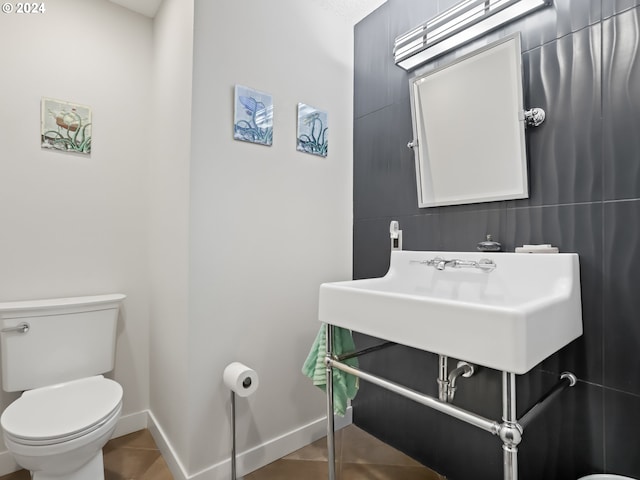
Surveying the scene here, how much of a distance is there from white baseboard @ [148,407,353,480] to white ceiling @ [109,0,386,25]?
2.33 m

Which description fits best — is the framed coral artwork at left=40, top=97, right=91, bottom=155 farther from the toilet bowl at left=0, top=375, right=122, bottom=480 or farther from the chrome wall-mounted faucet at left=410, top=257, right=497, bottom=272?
the chrome wall-mounted faucet at left=410, top=257, right=497, bottom=272

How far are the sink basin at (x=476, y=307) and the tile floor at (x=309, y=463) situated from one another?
85cm

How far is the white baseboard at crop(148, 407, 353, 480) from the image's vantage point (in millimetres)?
1439

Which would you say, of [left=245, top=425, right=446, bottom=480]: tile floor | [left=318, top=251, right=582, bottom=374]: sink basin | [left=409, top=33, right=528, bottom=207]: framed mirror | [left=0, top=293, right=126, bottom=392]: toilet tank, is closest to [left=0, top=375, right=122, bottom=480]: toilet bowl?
[left=0, top=293, right=126, bottom=392]: toilet tank

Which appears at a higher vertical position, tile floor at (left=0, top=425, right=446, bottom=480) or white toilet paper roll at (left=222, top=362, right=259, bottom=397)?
white toilet paper roll at (left=222, top=362, right=259, bottom=397)

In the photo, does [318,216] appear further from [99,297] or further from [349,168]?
[99,297]

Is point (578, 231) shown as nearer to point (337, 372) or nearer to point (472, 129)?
point (472, 129)

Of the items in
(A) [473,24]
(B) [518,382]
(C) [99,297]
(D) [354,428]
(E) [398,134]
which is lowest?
(D) [354,428]

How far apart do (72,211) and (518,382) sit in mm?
2229

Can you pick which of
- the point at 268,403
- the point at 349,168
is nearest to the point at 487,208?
the point at 349,168

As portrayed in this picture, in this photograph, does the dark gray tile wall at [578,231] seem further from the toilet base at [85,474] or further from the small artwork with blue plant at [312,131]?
the toilet base at [85,474]

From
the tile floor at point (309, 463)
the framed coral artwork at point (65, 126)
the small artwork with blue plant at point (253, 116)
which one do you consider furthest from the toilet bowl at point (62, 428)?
the small artwork with blue plant at point (253, 116)

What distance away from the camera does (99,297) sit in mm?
1721

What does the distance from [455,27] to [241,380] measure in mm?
1730
